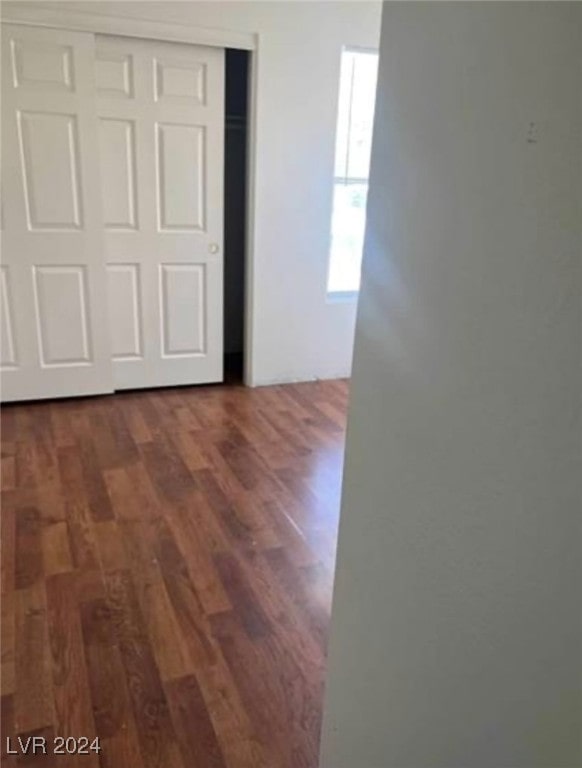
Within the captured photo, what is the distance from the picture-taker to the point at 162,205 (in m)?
3.36

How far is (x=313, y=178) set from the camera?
3.55 m

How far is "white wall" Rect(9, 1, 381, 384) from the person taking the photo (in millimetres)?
3182

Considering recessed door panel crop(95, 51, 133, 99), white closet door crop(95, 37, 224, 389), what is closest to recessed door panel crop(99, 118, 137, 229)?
white closet door crop(95, 37, 224, 389)

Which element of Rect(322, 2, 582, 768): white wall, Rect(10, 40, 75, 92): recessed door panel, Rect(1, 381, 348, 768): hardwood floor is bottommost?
Rect(1, 381, 348, 768): hardwood floor

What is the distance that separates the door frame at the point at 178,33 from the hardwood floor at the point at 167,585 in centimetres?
112

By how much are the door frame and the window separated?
57cm

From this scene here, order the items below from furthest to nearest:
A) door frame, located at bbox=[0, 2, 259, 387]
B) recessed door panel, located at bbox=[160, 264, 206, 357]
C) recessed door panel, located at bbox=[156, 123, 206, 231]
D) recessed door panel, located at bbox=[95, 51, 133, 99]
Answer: recessed door panel, located at bbox=[160, 264, 206, 357] → recessed door panel, located at bbox=[156, 123, 206, 231] → recessed door panel, located at bbox=[95, 51, 133, 99] → door frame, located at bbox=[0, 2, 259, 387]

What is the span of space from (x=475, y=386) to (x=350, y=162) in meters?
3.42

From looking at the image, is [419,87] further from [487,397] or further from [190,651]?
[190,651]

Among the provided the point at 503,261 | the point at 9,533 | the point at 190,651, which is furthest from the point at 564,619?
the point at 9,533

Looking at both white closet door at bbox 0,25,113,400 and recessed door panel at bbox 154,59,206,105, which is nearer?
white closet door at bbox 0,25,113,400

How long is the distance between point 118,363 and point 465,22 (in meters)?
3.22

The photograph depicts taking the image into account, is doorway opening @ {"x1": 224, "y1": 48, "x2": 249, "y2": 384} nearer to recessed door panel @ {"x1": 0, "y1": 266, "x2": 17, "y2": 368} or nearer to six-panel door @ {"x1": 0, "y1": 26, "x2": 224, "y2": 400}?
six-panel door @ {"x1": 0, "y1": 26, "x2": 224, "y2": 400}

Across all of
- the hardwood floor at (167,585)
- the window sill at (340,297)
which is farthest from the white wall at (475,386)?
the window sill at (340,297)
